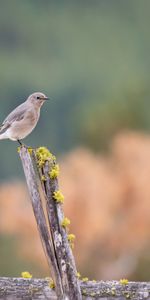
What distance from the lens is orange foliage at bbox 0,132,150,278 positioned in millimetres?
15141

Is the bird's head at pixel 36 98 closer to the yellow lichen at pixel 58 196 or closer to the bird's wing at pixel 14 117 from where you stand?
the bird's wing at pixel 14 117

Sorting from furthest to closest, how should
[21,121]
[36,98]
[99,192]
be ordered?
[99,192], [36,98], [21,121]

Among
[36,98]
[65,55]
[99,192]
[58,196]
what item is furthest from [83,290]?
[65,55]

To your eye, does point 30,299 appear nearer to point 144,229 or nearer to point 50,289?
point 50,289

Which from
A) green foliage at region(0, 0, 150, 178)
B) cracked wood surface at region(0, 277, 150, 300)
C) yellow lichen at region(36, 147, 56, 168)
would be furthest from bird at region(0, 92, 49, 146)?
green foliage at region(0, 0, 150, 178)

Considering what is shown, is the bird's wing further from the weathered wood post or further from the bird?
the weathered wood post

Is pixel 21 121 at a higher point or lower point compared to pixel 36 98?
lower

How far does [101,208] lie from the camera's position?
1560 centimetres

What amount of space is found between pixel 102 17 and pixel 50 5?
2.52 meters

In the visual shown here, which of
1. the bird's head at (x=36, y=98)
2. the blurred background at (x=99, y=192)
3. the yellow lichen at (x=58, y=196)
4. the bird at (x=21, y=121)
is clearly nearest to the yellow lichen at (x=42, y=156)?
the yellow lichen at (x=58, y=196)

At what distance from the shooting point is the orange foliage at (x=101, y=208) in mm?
15141

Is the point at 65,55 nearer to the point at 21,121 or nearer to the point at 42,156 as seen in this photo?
the point at 21,121

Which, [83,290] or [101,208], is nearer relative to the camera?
[83,290]

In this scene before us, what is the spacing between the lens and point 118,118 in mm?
Answer: 16906
